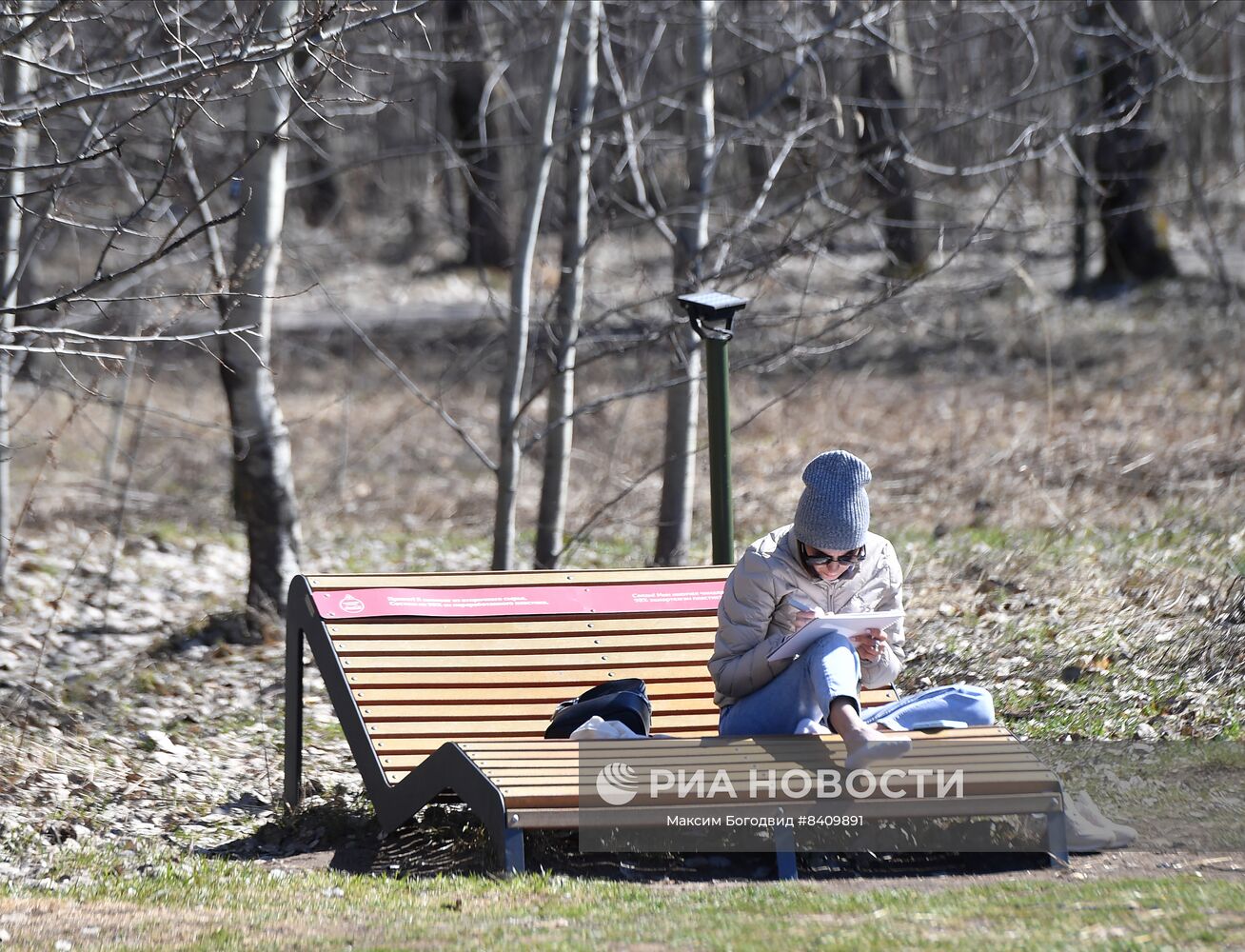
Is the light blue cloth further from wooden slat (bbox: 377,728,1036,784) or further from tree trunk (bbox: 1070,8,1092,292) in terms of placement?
tree trunk (bbox: 1070,8,1092,292)

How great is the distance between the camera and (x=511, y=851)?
4.60 metres

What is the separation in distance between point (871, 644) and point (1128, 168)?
12.4 m

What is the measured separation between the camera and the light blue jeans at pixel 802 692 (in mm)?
4824

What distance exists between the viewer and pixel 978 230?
291 inches

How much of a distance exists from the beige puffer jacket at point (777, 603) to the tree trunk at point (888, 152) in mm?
2852

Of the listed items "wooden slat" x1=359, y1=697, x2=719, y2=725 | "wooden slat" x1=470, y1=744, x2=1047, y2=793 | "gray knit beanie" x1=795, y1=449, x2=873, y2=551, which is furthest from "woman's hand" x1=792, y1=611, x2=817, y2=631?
"wooden slat" x1=359, y1=697, x2=719, y2=725

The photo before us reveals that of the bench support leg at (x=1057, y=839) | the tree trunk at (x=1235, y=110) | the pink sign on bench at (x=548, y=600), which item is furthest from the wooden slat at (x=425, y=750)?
the tree trunk at (x=1235, y=110)

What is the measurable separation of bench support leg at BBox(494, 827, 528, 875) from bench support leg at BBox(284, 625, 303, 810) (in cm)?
149

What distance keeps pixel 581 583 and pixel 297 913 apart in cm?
227

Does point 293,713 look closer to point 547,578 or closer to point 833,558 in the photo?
point 547,578

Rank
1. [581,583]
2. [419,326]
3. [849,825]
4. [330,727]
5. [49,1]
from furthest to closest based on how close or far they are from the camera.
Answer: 1. [419,326]
2. [49,1]
3. [330,727]
4. [581,583]
5. [849,825]

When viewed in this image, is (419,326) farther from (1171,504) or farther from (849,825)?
(849,825)

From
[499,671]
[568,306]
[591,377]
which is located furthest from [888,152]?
[591,377]

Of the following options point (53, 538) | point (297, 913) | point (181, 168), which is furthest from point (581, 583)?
point (53, 538)
